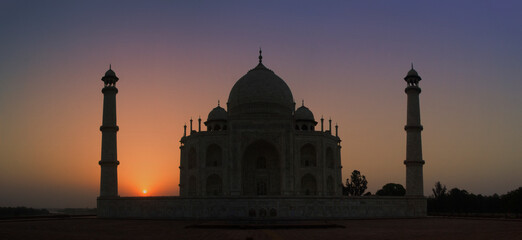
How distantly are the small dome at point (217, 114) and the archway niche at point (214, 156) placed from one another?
4.50 meters

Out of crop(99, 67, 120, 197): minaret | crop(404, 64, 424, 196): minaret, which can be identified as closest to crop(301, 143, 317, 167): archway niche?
crop(404, 64, 424, 196): minaret

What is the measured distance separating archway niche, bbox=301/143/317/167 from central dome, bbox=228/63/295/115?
468 cm

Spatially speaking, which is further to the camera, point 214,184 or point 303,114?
point 303,114

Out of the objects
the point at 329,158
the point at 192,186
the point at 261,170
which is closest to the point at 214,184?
the point at 192,186

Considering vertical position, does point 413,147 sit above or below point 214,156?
above

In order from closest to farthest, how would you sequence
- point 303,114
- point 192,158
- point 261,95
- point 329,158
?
point 192,158
point 329,158
point 261,95
point 303,114

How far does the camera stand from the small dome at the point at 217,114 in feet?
165

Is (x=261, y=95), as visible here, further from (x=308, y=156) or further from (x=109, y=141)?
(x=109, y=141)

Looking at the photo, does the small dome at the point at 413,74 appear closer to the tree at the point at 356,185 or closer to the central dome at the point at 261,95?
the central dome at the point at 261,95

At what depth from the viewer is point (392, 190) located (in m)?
64.9

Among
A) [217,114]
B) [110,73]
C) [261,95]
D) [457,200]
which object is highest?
[110,73]

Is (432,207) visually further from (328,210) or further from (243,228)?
(243,228)

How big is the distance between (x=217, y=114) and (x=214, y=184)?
25.7 feet

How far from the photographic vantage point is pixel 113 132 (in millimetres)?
41719
